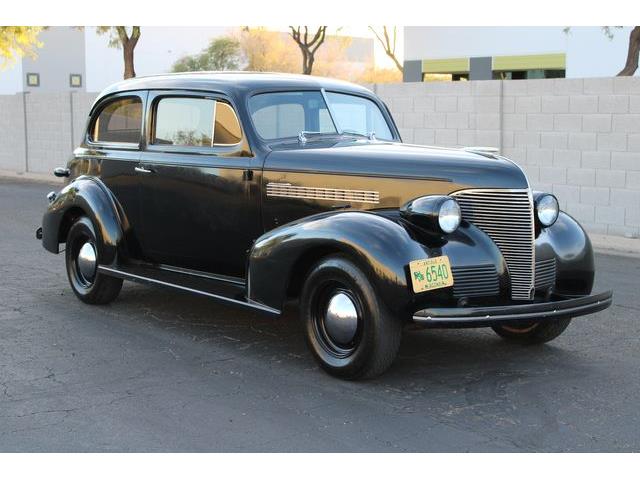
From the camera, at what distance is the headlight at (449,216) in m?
5.16

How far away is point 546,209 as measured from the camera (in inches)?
226

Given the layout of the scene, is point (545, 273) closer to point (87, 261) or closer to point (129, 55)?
point (87, 261)

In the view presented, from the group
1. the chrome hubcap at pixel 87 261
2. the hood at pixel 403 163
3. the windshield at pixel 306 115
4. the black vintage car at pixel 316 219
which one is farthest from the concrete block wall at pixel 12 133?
the hood at pixel 403 163

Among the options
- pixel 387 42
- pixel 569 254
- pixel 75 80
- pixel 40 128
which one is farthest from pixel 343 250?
pixel 75 80

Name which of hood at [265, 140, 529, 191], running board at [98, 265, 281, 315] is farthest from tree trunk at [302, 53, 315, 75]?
hood at [265, 140, 529, 191]

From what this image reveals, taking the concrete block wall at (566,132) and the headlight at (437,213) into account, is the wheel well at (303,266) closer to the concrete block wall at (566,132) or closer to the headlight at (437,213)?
the headlight at (437,213)

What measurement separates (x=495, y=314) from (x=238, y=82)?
8.73 ft

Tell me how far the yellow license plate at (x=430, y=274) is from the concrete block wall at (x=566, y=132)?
24.2 feet

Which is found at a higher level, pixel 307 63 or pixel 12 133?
pixel 307 63

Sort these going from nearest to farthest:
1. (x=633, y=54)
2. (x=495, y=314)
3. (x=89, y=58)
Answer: (x=495, y=314), (x=633, y=54), (x=89, y=58)

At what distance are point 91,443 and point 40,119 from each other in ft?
66.2

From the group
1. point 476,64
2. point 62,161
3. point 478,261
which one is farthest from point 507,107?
point 476,64

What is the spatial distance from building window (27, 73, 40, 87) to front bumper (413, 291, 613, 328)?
5653 cm

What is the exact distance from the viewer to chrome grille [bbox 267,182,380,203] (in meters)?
5.65
